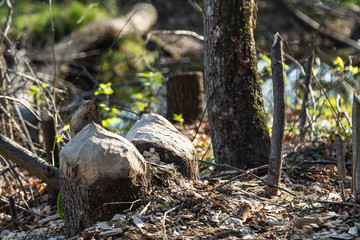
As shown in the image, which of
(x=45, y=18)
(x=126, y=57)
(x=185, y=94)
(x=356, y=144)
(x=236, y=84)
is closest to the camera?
(x=356, y=144)

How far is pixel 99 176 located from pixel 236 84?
1.81 m

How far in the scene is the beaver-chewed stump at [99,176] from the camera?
2807mm

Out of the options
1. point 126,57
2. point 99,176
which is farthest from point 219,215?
point 126,57

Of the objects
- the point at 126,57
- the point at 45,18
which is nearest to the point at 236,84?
the point at 126,57

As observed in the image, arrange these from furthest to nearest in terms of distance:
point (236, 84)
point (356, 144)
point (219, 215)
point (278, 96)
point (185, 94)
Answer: point (185, 94) → point (236, 84) → point (278, 96) → point (219, 215) → point (356, 144)

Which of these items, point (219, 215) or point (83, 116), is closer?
point (219, 215)

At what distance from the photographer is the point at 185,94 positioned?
800 centimetres

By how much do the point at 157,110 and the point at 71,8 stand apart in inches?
222

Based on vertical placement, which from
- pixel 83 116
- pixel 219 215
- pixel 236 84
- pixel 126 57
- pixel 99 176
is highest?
pixel 126 57

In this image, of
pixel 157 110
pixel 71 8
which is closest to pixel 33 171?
pixel 157 110

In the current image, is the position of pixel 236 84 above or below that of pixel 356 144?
above

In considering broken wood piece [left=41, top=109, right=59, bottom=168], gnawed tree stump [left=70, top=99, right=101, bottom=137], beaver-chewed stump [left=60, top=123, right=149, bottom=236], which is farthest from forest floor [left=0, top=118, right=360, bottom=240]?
gnawed tree stump [left=70, top=99, right=101, bottom=137]

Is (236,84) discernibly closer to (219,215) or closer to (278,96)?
(278,96)

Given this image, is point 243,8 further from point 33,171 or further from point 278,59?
point 33,171
